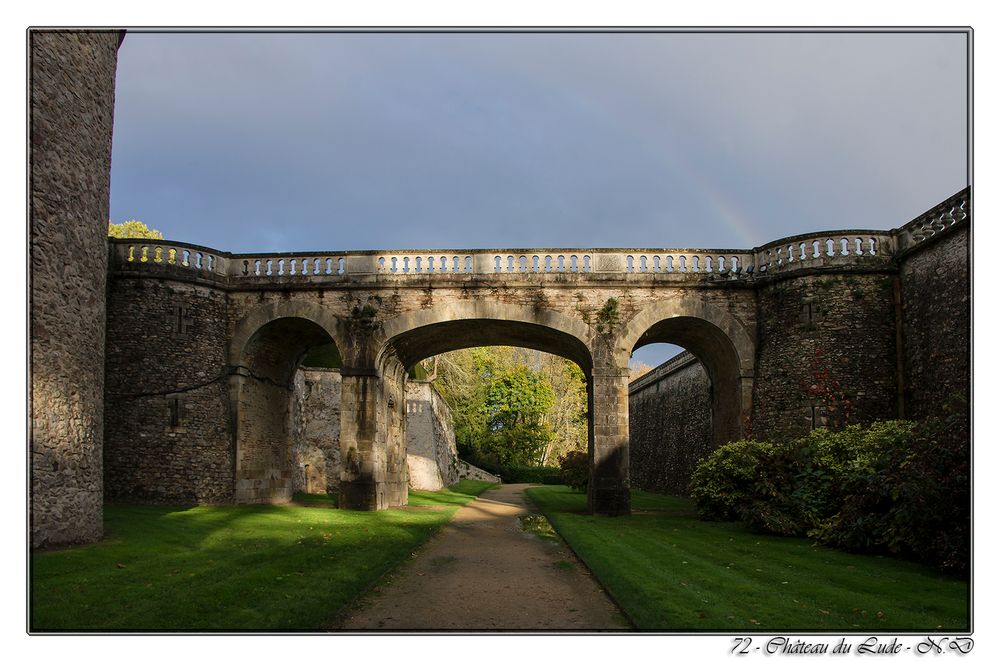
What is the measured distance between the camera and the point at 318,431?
83.2ft

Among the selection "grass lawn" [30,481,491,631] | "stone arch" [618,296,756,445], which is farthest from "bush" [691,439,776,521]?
"grass lawn" [30,481,491,631]

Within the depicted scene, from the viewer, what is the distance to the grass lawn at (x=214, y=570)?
646 centimetres

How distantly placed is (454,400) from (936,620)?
3825 centimetres

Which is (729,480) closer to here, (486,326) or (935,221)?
(935,221)

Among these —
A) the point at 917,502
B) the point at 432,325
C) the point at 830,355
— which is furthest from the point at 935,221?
the point at 432,325

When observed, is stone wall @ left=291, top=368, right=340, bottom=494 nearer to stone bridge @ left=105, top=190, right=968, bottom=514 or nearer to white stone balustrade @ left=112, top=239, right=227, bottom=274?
stone bridge @ left=105, top=190, right=968, bottom=514

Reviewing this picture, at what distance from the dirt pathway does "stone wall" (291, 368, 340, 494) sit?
13.3 meters

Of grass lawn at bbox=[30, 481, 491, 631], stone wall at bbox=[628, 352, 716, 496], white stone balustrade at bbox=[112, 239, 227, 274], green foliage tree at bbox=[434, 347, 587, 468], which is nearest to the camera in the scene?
grass lawn at bbox=[30, 481, 491, 631]

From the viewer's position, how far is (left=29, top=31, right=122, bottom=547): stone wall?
32.3ft

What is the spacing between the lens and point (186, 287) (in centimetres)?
1814

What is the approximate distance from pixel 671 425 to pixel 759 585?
2019 centimetres

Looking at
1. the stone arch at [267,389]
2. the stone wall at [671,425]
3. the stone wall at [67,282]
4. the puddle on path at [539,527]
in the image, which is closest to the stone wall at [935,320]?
the stone wall at [671,425]

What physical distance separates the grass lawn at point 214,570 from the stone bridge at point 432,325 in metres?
2.60

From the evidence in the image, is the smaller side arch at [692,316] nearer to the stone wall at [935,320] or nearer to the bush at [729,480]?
the bush at [729,480]
